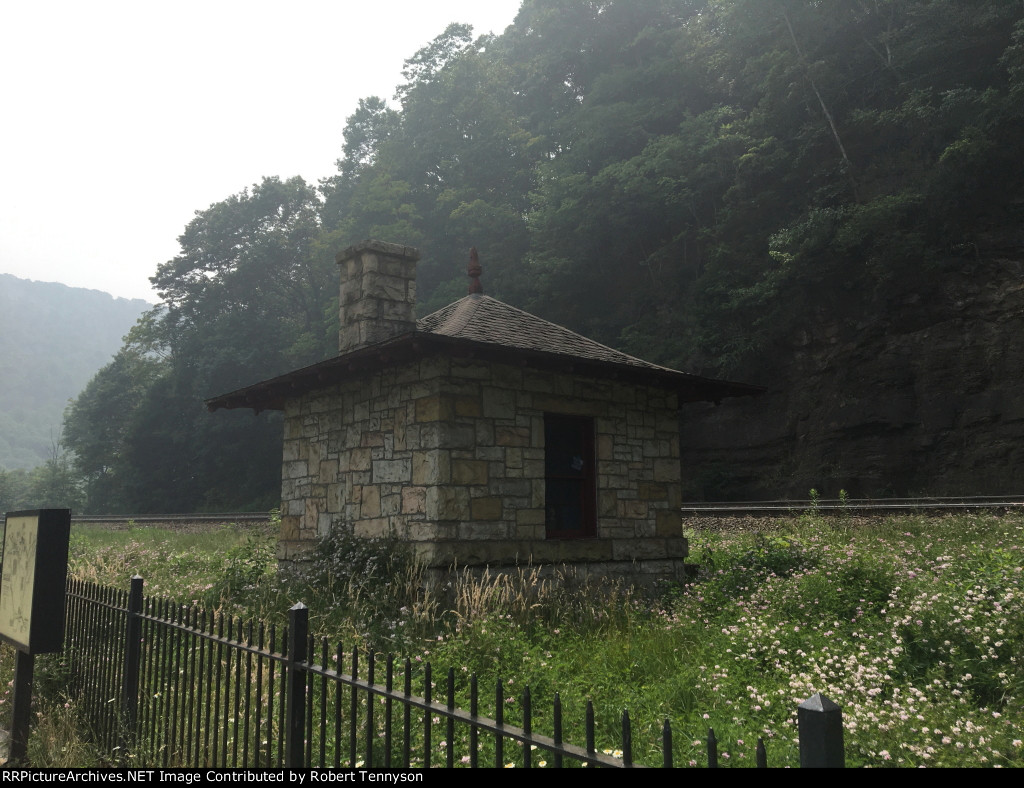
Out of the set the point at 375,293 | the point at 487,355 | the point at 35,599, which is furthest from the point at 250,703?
the point at 375,293

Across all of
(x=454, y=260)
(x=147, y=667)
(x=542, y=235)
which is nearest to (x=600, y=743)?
Result: (x=147, y=667)

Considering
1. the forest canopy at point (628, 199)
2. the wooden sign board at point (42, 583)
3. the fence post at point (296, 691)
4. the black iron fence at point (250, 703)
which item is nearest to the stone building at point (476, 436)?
the black iron fence at point (250, 703)

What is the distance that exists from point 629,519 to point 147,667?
6.90 m

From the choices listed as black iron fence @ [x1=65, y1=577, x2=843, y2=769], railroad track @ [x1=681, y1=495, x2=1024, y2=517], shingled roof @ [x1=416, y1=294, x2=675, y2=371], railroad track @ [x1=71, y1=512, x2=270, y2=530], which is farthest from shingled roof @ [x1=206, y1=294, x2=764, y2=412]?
railroad track @ [x1=71, y1=512, x2=270, y2=530]

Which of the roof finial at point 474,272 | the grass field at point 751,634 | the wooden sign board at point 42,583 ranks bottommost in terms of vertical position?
the grass field at point 751,634

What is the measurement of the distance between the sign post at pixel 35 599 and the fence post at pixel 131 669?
47 cm

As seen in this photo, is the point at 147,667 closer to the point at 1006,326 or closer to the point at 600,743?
the point at 600,743

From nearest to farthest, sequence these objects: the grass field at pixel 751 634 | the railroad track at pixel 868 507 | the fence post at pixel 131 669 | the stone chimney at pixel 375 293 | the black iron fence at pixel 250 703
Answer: the black iron fence at pixel 250 703
the grass field at pixel 751 634
the fence post at pixel 131 669
the stone chimney at pixel 375 293
the railroad track at pixel 868 507

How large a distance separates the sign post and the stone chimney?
5461 millimetres

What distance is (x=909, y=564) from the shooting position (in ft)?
29.9

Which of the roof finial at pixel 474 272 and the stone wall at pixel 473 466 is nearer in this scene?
the stone wall at pixel 473 466

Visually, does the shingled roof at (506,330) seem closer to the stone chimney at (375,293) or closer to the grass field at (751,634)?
the stone chimney at (375,293)

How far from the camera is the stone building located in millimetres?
9195

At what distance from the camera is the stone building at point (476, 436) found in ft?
A: 30.2
